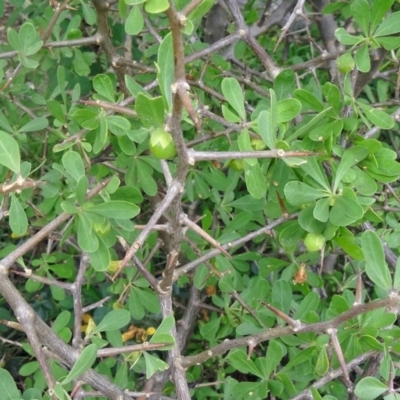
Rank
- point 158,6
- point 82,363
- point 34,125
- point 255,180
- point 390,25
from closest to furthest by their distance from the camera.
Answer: point 158,6 < point 82,363 < point 255,180 < point 390,25 < point 34,125

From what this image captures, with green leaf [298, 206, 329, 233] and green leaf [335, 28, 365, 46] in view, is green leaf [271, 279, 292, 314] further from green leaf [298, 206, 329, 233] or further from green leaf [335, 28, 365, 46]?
green leaf [335, 28, 365, 46]

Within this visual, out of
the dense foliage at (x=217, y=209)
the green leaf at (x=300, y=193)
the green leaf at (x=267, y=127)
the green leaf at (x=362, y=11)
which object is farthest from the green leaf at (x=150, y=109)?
the green leaf at (x=362, y=11)

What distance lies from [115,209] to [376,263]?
36 centimetres

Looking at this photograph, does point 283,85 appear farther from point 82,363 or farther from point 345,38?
point 82,363

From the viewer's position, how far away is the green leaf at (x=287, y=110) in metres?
0.74

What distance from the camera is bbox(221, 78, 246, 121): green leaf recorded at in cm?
72

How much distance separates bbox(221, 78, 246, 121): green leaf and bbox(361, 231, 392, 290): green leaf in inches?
9.6

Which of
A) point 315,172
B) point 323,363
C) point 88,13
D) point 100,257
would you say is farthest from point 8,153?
point 88,13

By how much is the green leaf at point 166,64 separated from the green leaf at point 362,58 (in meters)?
0.42

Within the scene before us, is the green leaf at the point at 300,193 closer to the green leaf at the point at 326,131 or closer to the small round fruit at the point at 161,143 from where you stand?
the green leaf at the point at 326,131

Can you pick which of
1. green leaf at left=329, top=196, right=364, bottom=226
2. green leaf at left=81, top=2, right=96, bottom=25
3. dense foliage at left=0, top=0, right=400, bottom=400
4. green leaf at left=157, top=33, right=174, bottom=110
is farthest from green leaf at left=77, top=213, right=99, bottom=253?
green leaf at left=81, top=2, right=96, bottom=25

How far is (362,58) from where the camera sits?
0.87 m

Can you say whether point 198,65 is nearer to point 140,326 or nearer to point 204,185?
point 204,185

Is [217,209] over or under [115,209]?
under
